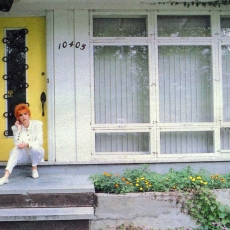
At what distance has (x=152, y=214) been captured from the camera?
419 cm

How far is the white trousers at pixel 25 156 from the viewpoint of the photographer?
4328mm

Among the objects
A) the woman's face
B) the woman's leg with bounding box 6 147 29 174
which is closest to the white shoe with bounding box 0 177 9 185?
the woman's leg with bounding box 6 147 29 174

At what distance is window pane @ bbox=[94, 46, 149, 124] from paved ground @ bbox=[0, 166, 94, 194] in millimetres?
1038

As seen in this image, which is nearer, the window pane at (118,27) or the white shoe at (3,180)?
the white shoe at (3,180)

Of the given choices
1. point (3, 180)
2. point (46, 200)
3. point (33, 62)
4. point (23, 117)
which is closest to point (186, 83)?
point (33, 62)

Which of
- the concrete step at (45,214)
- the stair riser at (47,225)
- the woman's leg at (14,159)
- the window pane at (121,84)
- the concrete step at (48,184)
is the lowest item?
the stair riser at (47,225)

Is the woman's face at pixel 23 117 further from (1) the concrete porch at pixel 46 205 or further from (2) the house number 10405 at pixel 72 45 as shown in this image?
(2) the house number 10405 at pixel 72 45

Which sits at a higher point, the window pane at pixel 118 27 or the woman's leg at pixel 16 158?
the window pane at pixel 118 27

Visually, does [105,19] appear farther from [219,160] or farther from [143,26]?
[219,160]

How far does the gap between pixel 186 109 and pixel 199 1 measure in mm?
1718

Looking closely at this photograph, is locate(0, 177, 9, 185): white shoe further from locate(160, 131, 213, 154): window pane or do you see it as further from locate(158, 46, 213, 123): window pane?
locate(158, 46, 213, 123): window pane

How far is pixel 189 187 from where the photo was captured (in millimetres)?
4336

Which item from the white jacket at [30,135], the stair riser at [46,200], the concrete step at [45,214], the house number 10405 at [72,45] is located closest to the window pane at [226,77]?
the house number 10405 at [72,45]

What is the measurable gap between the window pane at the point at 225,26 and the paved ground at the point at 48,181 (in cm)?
316
